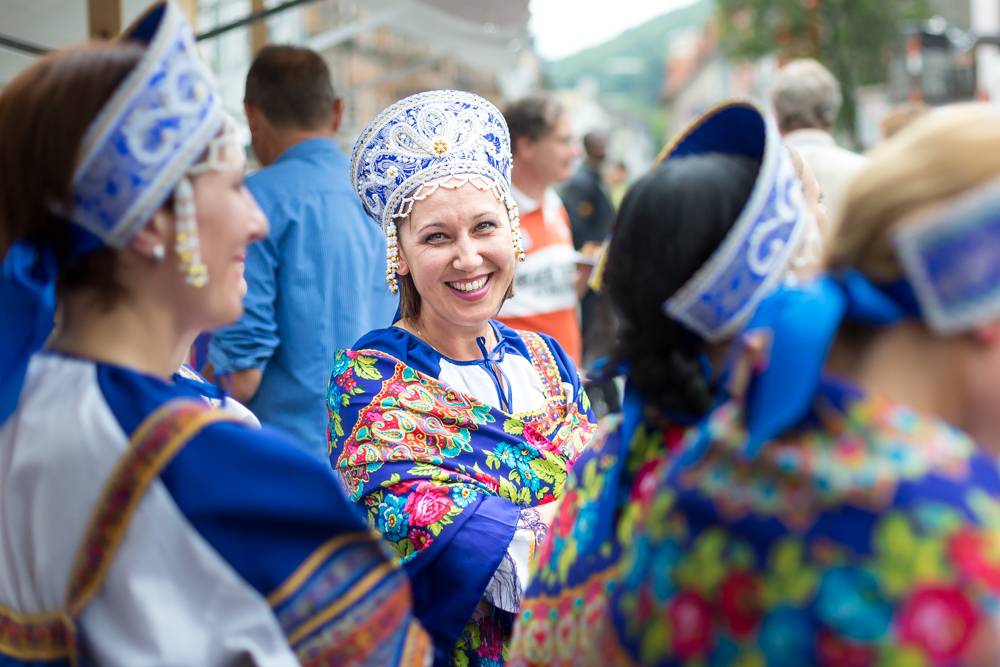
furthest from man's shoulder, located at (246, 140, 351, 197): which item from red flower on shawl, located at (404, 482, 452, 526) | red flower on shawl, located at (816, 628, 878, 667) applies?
red flower on shawl, located at (816, 628, 878, 667)

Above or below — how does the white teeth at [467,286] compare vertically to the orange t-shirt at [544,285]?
above

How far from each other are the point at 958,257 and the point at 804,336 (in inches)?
6.9

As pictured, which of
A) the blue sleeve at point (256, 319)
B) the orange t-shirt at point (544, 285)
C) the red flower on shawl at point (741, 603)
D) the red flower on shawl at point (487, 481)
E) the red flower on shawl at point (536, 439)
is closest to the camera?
the red flower on shawl at point (741, 603)

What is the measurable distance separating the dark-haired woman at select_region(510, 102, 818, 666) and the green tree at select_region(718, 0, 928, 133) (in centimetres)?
2147

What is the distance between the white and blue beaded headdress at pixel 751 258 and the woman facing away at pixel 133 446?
59 centimetres

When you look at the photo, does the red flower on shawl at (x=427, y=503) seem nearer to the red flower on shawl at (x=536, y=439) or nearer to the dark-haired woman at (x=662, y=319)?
the red flower on shawl at (x=536, y=439)

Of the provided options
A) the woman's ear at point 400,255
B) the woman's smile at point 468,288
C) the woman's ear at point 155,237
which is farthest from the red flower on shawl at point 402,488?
the woman's ear at point 155,237

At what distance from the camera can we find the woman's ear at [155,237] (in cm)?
138

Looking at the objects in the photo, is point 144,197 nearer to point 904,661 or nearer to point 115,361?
point 115,361

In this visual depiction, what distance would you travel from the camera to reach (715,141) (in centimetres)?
145

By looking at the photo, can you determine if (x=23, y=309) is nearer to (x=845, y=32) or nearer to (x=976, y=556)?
(x=976, y=556)

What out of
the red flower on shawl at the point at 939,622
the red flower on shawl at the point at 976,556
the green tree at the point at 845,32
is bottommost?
the red flower on shawl at the point at 939,622

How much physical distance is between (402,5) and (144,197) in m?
5.11

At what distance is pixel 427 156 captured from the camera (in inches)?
95.4
